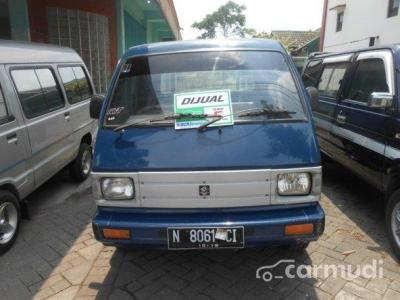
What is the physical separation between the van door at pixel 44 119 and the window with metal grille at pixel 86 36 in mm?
5019

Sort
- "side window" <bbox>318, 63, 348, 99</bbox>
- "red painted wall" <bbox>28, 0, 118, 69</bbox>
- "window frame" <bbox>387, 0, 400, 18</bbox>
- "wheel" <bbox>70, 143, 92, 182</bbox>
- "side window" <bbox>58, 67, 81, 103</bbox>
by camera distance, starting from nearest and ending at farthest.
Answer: "side window" <bbox>318, 63, 348, 99</bbox> → "side window" <bbox>58, 67, 81, 103</bbox> → "wheel" <bbox>70, 143, 92, 182</bbox> → "red painted wall" <bbox>28, 0, 118, 69</bbox> → "window frame" <bbox>387, 0, 400, 18</bbox>

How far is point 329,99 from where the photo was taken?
17.8ft

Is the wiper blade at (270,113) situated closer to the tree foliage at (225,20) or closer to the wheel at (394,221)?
the wheel at (394,221)

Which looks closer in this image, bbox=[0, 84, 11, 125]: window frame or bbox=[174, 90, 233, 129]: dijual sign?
bbox=[174, 90, 233, 129]: dijual sign

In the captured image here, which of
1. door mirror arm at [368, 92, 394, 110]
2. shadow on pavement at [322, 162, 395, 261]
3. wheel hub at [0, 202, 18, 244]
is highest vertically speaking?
door mirror arm at [368, 92, 394, 110]

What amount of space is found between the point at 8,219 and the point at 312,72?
517cm

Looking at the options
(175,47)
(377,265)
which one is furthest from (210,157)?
(377,265)

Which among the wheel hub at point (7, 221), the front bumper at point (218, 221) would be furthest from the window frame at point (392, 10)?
the wheel hub at point (7, 221)

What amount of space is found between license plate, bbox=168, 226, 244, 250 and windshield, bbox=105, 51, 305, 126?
0.86 m

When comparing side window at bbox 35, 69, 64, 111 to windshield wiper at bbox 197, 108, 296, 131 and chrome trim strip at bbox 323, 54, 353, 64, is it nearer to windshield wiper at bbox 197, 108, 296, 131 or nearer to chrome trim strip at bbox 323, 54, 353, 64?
windshield wiper at bbox 197, 108, 296, 131

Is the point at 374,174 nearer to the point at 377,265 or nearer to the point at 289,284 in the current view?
the point at 377,265

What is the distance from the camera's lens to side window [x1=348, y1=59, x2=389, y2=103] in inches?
163

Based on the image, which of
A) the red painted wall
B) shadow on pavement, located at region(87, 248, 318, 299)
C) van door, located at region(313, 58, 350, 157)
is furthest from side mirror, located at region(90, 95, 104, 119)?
the red painted wall

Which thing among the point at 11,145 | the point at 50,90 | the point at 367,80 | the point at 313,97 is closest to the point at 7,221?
the point at 11,145
